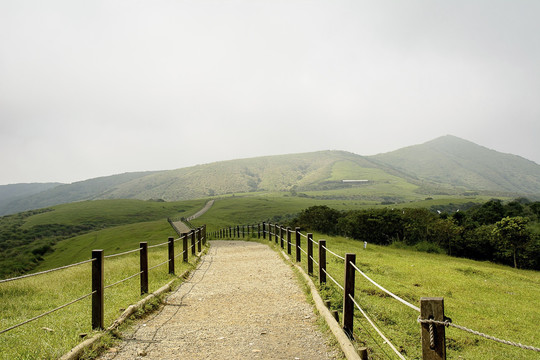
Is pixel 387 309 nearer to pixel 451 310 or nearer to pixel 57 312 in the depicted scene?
pixel 451 310

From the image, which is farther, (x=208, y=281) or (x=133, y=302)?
(x=208, y=281)

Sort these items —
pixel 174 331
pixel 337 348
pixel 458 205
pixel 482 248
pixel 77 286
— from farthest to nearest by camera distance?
pixel 458 205 < pixel 482 248 < pixel 77 286 < pixel 174 331 < pixel 337 348

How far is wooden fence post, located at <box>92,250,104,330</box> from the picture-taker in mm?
6713

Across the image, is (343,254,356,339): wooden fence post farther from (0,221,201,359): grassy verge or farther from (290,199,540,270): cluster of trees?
(290,199,540,270): cluster of trees

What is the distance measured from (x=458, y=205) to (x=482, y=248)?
9422 cm

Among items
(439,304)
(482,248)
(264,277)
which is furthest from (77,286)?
(482,248)

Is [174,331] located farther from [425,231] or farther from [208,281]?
[425,231]

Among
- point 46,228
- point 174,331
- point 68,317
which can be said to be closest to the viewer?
point 174,331

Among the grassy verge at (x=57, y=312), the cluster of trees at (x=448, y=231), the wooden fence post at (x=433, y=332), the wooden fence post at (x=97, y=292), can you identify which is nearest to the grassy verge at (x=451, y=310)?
the wooden fence post at (x=433, y=332)

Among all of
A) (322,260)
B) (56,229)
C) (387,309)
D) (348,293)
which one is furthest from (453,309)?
(56,229)

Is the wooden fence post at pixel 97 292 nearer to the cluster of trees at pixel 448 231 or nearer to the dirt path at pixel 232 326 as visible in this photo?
the dirt path at pixel 232 326

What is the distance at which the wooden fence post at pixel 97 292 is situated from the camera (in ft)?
22.0

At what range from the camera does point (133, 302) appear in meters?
8.77

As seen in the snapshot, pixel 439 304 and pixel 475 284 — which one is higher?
pixel 439 304
